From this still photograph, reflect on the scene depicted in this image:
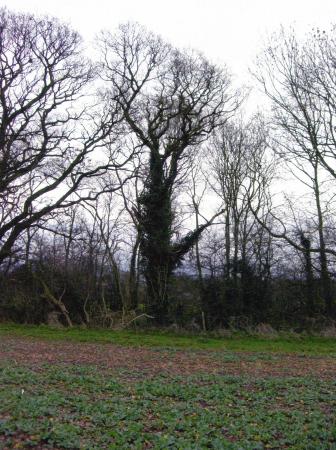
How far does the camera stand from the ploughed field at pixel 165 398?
6.05 metres

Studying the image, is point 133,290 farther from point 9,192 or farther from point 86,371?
point 86,371

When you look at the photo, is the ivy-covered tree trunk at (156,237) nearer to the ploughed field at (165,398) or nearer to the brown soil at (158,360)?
the brown soil at (158,360)

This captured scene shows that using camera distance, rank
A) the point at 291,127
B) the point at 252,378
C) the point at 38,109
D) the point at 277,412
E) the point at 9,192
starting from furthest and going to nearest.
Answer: the point at 38,109
the point at 9,192
the point at 291,127
the point at 252,378
the point at 277,412

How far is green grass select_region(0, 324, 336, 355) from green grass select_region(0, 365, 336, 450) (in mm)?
6332

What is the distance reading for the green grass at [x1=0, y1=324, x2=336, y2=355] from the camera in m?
16.9

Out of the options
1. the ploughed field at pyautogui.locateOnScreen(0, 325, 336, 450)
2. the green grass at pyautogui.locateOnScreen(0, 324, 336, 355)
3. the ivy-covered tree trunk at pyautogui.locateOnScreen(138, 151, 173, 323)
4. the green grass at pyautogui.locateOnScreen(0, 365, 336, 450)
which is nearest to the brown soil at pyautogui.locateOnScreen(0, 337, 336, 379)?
the ploughed field at pyautogui.locateOnScreen(0, 325, 336, 450)

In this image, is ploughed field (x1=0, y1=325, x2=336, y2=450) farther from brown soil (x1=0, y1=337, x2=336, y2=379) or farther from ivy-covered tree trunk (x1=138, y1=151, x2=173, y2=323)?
ivy-covered tree trunk (x1=138, y1=151, x2=173, y2=323)

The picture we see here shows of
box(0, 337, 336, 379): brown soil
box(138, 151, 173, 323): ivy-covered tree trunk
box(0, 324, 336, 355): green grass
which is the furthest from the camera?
box(138, 151, 173, 323): ivy-covered tree trunk

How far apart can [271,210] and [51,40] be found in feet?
52.3

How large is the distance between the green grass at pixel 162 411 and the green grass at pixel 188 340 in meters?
6.33

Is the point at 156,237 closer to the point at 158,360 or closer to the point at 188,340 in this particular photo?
the point at 188,340

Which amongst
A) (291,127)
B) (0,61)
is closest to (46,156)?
(0,61)

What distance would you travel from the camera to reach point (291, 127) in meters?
20.2

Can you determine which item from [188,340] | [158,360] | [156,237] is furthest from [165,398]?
[156,237]
